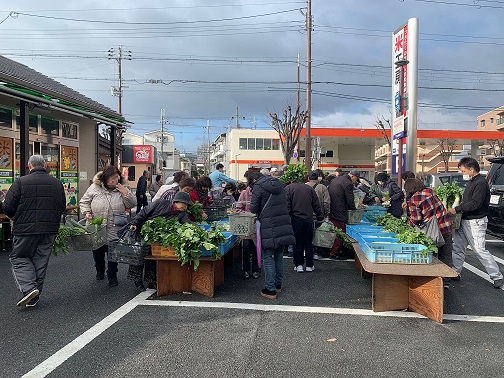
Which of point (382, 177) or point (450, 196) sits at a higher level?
point (382, 177)

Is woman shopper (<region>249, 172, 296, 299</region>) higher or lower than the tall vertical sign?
lower

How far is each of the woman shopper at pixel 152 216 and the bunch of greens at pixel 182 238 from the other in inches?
6.1

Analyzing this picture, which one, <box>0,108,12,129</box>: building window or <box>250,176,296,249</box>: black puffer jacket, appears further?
<box>0,108,12,129</box>: building window

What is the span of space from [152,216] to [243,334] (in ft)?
7.33

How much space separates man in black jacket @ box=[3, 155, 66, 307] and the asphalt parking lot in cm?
37

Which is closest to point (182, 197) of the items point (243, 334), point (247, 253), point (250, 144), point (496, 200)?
point (247, 253)

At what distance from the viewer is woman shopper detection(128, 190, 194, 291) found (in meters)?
6.05

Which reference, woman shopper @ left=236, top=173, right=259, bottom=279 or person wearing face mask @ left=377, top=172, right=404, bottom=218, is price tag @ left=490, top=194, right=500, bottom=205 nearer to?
person wearing face mask @ left=377, top=172, right=404, bottom=218

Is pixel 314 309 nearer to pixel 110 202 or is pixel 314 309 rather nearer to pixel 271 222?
pixel 271 222

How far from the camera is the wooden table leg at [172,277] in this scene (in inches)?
241

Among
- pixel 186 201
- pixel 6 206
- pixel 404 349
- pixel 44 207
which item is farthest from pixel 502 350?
pixel 6 206

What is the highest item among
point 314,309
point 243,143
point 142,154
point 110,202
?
point 243,143

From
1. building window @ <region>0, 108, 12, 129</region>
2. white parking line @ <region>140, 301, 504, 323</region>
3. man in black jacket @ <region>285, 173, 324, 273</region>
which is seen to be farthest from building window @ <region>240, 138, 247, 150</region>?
Result: white parking line @ <region>140, 301, 504, 323</region>

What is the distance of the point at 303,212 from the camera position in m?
7.50
